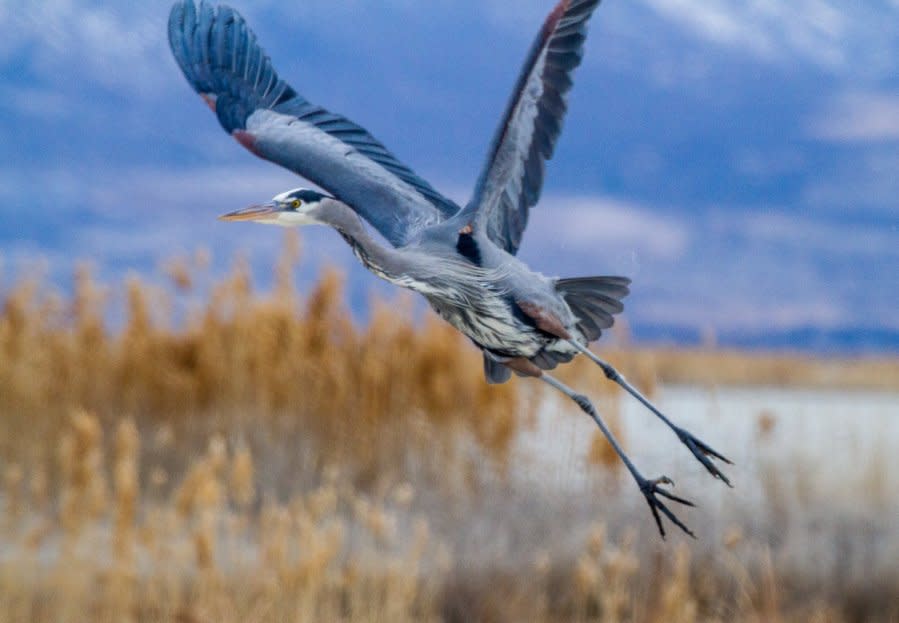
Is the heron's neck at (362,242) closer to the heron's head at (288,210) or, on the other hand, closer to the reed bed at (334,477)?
the heron's head at (288,210)

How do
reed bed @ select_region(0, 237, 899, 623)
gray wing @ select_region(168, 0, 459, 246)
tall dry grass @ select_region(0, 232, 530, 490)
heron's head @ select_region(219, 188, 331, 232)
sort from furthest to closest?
1. tall dry grass @ select_region(0, 232, 530, 490)
2. reed bed @ select_region(0, 237, 899, 623)
3. gray wing @ select_region(168, 0, 459, 246)
4. heron's head @ select_region(219, 188, 331, 232)

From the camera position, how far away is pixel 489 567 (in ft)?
13.0

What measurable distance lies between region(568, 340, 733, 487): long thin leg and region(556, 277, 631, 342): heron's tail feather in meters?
0.03

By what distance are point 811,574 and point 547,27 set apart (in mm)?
4167

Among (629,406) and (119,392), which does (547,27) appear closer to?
(119,392)

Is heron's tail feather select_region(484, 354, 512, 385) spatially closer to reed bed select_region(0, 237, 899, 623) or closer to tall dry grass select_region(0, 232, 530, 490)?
reed bed select_region(0, 237, 899, 623)

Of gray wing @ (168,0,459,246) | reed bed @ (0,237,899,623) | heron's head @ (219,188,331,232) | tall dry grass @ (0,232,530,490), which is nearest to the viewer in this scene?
heron's head @ (219,188,331,232)

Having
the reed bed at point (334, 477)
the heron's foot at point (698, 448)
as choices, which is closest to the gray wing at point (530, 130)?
the heron's foot at point (698, 448)

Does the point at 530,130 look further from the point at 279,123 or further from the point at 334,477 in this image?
the point at 334,477

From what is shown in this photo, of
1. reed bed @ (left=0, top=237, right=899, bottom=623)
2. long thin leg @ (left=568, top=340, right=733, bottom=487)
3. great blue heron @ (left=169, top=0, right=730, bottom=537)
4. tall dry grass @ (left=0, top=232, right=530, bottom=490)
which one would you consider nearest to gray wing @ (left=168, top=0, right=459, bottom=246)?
great blue heron @ (left=169, top=0, right=730, bottom=537)

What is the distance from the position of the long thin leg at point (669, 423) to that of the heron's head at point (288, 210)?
0.46 ft

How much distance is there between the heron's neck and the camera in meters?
0.52

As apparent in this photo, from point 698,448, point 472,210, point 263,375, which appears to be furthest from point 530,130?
point 263,375

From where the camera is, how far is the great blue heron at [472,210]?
1.74 ft
